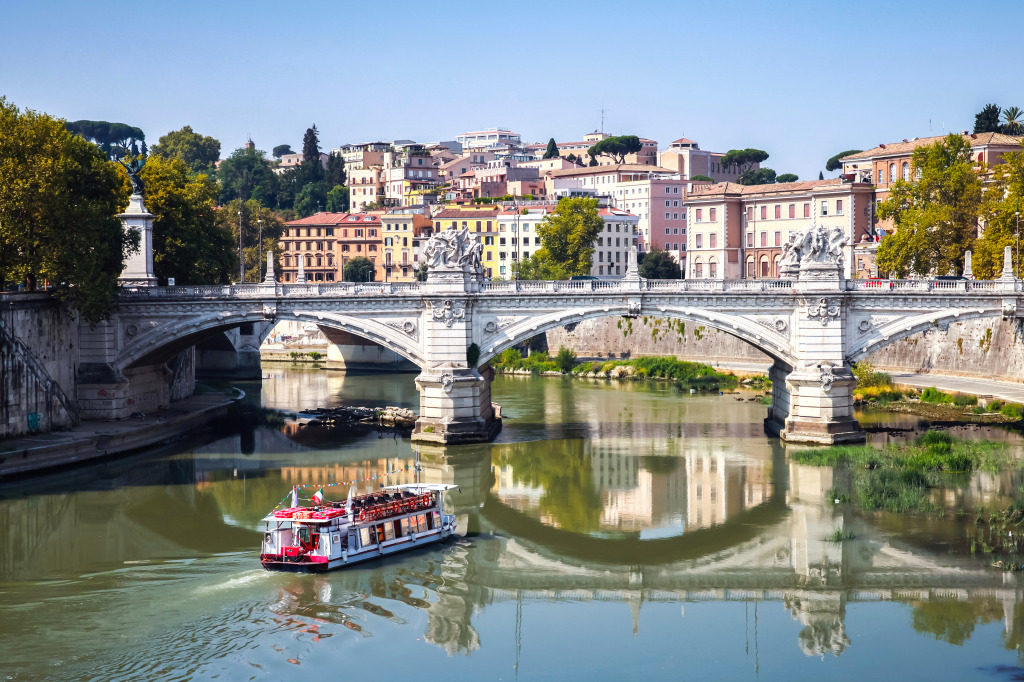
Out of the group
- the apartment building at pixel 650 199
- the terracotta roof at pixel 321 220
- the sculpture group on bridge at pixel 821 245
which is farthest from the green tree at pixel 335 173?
the sculpture group on bridge at pixel 821 245

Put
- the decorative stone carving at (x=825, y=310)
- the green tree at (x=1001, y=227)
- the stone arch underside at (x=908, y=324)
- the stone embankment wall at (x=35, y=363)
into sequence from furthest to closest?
the green tree at (x=1001, y=227) → the decorative stone carving at (x=825, y=310) → the stone arch underside at (x=908, y=324) → the stone embankment wall at (x=35, y=363)

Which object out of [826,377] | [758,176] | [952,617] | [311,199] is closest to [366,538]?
[952,617]

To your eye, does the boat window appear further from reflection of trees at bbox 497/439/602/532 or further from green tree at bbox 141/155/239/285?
green tree at bbox 141/155/239/285

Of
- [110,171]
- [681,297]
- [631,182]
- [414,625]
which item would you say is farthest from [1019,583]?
[631,182]

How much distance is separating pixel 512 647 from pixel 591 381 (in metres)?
37.7

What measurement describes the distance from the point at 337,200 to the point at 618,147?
99.4 ft

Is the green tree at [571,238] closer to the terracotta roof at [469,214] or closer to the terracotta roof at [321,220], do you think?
the terracotta roof at [469,214]

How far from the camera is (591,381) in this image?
58688mm

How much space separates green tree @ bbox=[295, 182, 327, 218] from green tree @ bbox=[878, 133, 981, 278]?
83.3 meters

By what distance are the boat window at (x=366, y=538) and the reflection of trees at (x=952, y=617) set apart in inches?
436

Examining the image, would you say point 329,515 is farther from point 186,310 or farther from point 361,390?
point 361,390

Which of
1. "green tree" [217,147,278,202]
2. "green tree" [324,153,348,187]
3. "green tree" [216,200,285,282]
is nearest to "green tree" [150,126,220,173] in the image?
"green tree" [217,147,278,202]

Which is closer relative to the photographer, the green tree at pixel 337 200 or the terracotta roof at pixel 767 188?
the terracotta roof at pixel 767 188

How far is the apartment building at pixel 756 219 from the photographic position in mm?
71938
